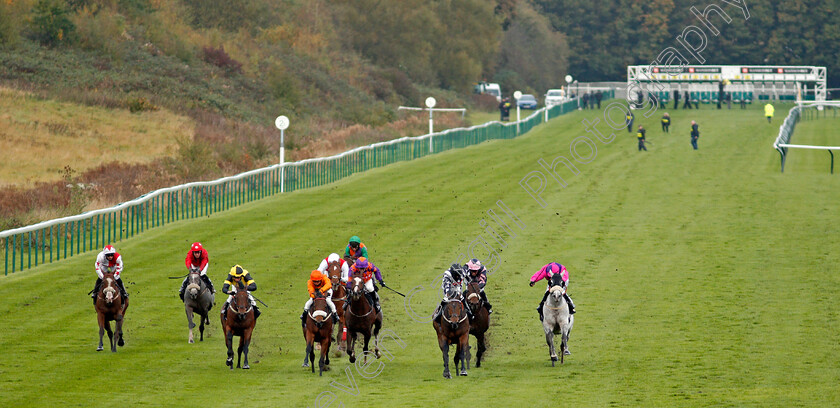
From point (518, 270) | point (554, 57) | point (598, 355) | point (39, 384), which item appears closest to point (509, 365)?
point (598, 355)

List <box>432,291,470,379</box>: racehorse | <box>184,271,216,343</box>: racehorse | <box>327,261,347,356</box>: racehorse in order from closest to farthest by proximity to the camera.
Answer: <box>432,291,470,379</box>: racehorse < <box>327,261,347,356</box>: racehorse < <box>184,271,216,343</box>: racehorse

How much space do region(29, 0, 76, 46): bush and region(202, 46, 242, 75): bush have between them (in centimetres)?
853

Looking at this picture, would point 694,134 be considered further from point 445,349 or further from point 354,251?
point 445,349

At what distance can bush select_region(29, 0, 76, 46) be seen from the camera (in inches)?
2156

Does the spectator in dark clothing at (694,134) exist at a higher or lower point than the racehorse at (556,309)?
higher

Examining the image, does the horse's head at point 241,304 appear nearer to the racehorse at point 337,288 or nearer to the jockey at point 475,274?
the racehorse at point 337,288

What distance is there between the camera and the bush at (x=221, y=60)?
204 ft

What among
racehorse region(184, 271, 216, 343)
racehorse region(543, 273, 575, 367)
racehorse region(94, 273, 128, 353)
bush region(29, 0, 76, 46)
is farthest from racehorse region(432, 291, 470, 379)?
bush region(29, 0, 76, 46)

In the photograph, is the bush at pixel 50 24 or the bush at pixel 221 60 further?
the bush at pixel 221 60

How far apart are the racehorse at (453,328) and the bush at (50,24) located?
148ft

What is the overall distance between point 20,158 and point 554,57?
2937 inches

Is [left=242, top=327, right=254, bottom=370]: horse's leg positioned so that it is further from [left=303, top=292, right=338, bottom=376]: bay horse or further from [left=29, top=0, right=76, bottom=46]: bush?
[left=29, top=0, right=76, bottom=46]: bush

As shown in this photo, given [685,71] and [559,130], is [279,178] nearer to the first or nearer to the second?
[559,130]

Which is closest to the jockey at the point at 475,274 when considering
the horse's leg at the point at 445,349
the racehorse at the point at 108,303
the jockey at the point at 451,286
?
the jockey at the point at 451,286
